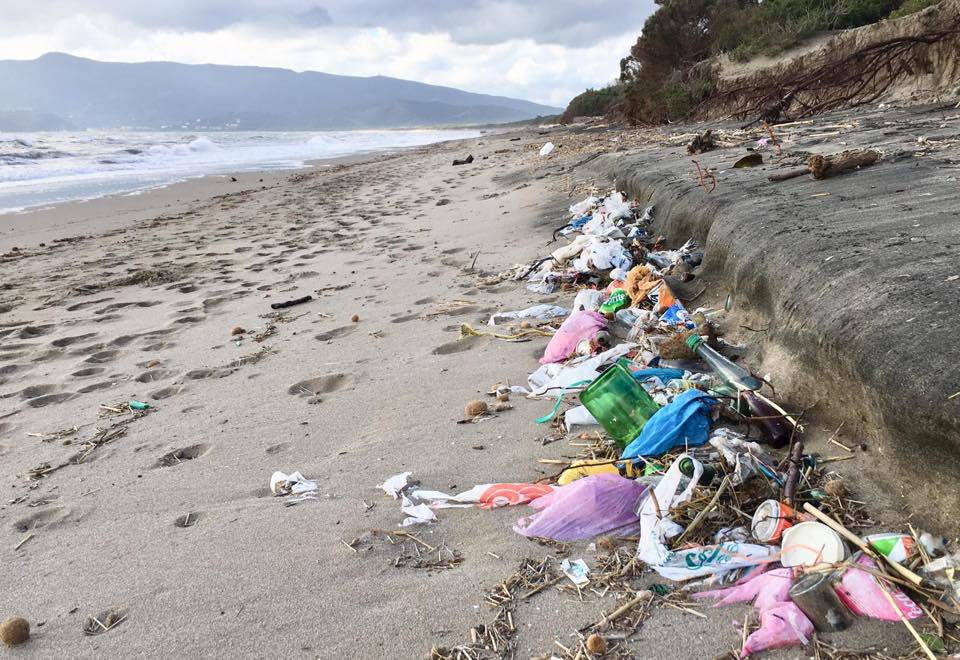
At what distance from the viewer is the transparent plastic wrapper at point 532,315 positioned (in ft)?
11.4

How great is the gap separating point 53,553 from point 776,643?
2094mm

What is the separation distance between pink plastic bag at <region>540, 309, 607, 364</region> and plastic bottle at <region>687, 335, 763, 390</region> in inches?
21.2

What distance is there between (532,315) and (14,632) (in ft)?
8.71

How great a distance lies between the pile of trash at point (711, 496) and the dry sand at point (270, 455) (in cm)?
7

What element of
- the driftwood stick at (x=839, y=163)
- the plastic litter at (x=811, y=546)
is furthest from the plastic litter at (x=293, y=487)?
the driftwood stick at (x=839, y=163)

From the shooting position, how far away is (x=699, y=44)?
60.2 ft

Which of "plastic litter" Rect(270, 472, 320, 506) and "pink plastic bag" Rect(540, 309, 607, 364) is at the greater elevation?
"pink plastic bag" Rect(540, 309, 607, 364)

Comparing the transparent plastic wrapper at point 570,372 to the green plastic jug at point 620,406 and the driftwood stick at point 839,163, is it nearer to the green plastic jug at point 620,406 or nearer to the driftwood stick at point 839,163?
the green plastic jug at point 620,406

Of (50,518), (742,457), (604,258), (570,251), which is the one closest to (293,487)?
(50,518)

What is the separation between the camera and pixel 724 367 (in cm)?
223

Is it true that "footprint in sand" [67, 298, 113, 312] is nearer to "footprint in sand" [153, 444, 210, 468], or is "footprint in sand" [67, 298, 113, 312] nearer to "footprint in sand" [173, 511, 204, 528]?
"footprint in sand" [153, 444, 210, 468]

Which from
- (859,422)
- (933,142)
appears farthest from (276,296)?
(933,142)

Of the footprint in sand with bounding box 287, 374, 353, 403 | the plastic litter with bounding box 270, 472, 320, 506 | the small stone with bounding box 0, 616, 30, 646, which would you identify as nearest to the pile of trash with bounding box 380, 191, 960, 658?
the plastic litter with bounding box 270, 472, 320, 506

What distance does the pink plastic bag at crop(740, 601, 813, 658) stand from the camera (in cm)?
121
